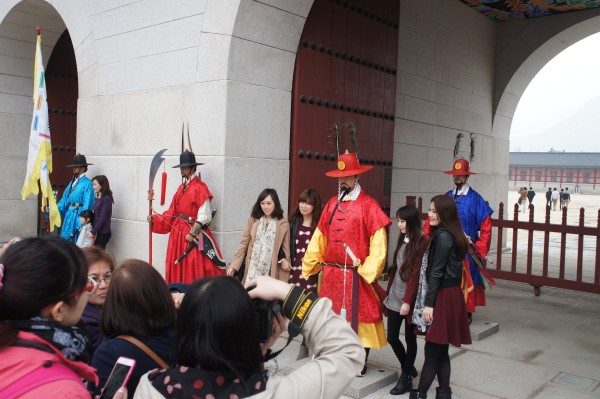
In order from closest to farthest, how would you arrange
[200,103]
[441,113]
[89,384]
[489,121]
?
[89,384]
[200,103]
[441,113]
[489,121]

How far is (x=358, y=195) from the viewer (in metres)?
4.43

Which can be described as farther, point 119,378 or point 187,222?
point 187,222

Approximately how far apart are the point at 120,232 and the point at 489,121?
7.22 metres

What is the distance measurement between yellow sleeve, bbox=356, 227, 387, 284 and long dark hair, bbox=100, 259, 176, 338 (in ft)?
7.88

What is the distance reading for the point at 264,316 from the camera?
1.58 meters

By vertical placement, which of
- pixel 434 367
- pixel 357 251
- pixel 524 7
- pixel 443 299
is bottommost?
pixel 434 367

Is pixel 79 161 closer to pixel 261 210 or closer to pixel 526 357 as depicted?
pixel 261 210

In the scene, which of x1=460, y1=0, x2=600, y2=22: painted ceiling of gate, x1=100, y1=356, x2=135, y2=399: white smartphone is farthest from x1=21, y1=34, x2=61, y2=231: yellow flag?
x1=460, y1=0, x2=600, y2=22: painted ceiling of gate

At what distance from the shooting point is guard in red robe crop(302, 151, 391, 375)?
13.9ft

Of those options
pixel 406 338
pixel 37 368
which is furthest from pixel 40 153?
pixel 37 368

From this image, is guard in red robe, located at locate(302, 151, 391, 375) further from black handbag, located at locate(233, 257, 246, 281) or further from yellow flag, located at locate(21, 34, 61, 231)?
yellow flag, located at locate(21, 34, 61, 231)

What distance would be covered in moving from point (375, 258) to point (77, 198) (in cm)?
401

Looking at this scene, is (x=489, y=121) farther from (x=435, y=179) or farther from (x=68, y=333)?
(x=68, y=333)

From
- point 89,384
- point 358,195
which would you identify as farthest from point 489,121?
point 89,384
